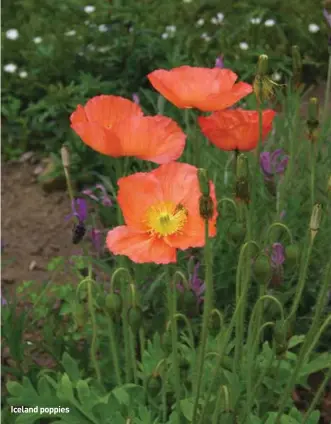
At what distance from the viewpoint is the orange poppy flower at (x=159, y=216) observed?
4.94ft

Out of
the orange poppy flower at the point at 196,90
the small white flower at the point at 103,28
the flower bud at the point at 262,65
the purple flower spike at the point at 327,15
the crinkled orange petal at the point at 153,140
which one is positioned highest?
the flower bud at the point at 262,65

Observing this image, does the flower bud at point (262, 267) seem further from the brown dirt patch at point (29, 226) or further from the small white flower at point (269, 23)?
the small white flower at point (269, 23)

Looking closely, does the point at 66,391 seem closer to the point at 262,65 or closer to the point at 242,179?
the point at 242,179

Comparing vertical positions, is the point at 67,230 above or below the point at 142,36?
below

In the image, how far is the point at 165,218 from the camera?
1.56m

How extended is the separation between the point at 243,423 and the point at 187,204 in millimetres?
425

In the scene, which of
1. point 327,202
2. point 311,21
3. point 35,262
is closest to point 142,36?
point 311,21

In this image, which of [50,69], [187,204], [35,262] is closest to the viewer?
[187,204]

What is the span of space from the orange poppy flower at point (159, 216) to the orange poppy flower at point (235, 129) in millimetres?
77

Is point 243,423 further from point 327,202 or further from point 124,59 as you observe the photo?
point 124,59

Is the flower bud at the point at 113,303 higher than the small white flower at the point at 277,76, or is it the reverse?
the flower bud at the point at 113,303

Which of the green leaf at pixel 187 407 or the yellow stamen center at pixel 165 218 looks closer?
the yellow stamen center at pixel 165 218

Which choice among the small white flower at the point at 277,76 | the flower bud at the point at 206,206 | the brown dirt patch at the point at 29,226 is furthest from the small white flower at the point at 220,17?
the flower bud at the point at 206,206

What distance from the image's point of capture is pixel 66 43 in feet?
12.2
